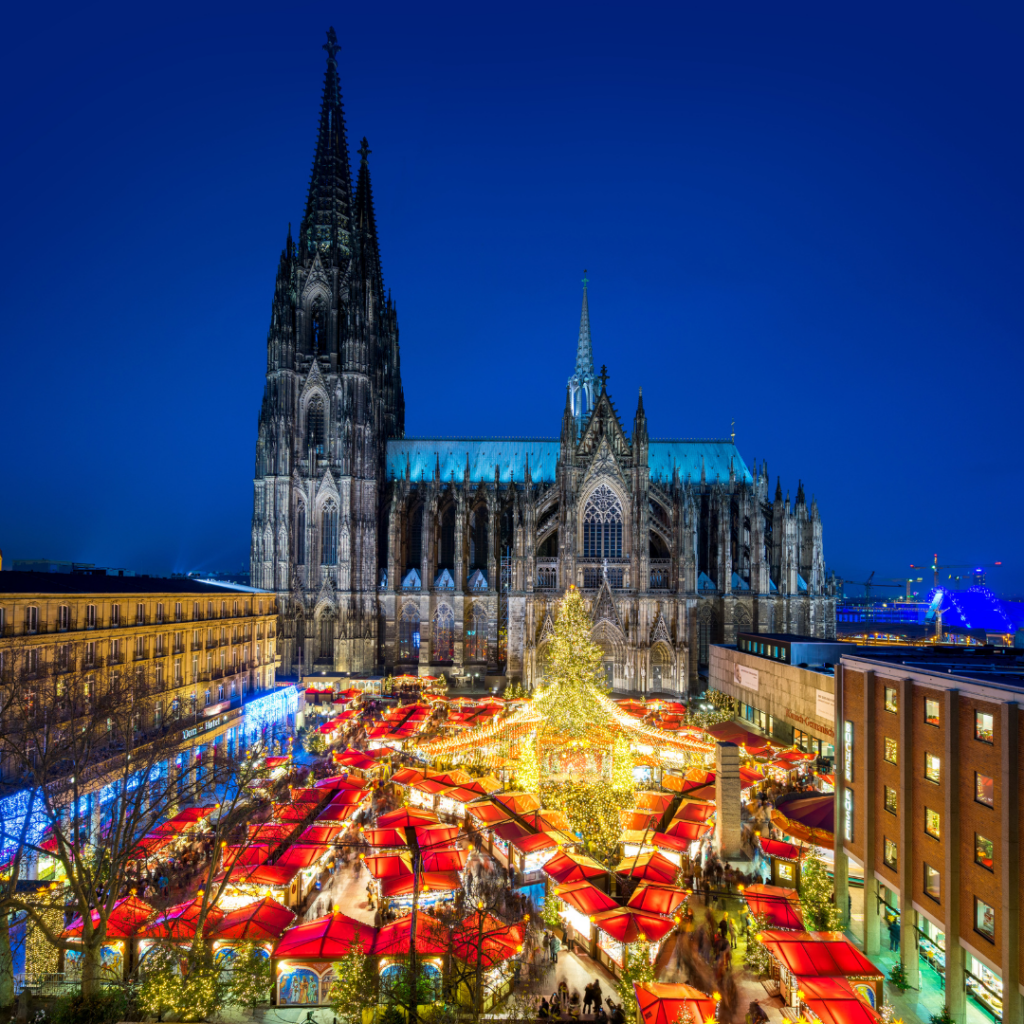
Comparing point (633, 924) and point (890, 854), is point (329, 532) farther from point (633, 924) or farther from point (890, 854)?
point (890, 854)

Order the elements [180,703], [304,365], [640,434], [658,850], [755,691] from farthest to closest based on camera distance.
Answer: [304,365]
[640,434]
[755,691]
[180,703]
[658,850]

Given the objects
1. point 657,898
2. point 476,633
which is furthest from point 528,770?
point 476,633

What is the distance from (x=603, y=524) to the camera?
5572 cm

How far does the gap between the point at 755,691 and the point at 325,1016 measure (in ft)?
110

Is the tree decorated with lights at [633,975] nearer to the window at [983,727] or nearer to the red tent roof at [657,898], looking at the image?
the red tent roof at [657,898]

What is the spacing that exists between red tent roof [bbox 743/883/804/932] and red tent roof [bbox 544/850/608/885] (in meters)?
4.74

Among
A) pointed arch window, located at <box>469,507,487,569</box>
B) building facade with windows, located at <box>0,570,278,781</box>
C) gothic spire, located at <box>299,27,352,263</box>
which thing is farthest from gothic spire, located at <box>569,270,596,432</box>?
building facade with windows, located at <box>0,570,278,781</box>

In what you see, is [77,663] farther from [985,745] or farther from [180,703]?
[985,745]

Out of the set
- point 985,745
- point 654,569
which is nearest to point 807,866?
point 985,745

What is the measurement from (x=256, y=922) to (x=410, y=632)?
4181 centimetres

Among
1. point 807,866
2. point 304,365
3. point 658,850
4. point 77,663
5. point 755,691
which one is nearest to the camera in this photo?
point 807,866

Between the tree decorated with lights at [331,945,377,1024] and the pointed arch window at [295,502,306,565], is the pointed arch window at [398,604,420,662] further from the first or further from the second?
the tree decorated with lights at [331,945,377,1024]

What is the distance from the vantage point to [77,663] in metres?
28.8

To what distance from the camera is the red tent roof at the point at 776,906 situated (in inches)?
735
